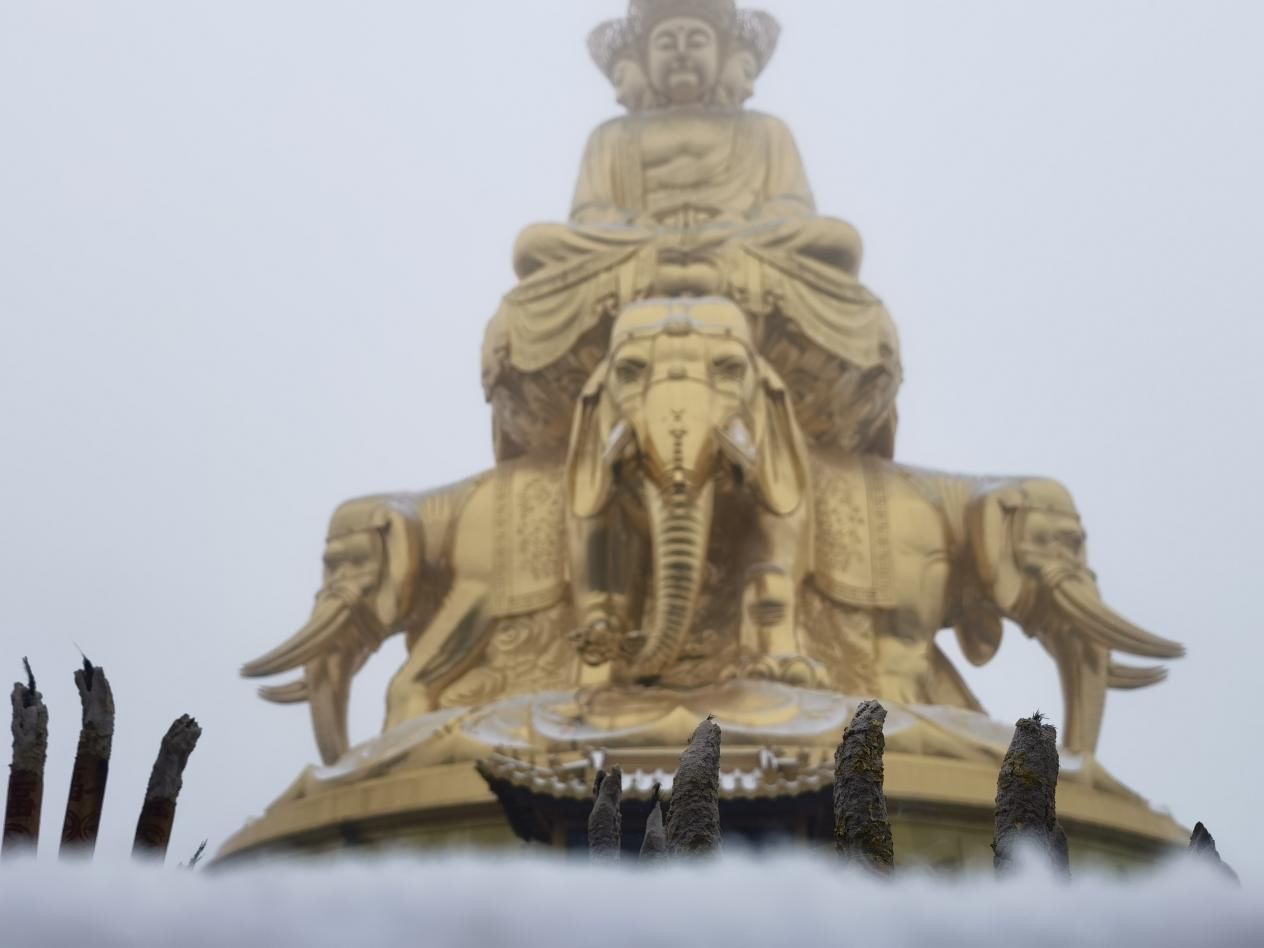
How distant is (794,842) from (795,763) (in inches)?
18.8

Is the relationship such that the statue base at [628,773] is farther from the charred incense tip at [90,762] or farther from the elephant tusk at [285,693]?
the charred incense tip at [90,762]

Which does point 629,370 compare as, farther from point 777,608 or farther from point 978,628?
point 978,628

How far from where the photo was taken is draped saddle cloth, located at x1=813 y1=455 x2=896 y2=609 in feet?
34.3

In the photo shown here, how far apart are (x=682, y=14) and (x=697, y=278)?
2087 mm

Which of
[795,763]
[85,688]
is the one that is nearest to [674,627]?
[795,763]

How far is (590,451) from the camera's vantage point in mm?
10148

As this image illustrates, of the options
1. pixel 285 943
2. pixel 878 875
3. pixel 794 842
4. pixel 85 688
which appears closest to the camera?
pixel 285 943

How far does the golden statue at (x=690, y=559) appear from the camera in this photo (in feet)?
30.5

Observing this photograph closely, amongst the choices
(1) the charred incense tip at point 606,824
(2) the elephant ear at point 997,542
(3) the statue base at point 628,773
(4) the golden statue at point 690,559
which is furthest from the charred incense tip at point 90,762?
(2) the elephant ear at point 997,542

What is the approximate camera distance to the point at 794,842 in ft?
25.6

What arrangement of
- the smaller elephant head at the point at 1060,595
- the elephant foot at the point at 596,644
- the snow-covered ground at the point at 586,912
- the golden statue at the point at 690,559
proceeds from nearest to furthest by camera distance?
the snow-covered ground at the point at 586,912 < the golden statue at the point at 690,559 < the elephant foot at the point at 596,644 < the smaller elephant head at the point at 1060,595

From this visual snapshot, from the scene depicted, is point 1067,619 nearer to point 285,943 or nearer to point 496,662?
point 496,662

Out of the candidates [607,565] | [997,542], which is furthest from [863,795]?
[997,542]

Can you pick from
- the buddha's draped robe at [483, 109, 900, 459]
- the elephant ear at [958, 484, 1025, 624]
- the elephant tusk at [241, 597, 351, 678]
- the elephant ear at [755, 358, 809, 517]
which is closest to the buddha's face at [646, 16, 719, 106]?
the buddha's draped robe at [483, 109, 900, 459]
